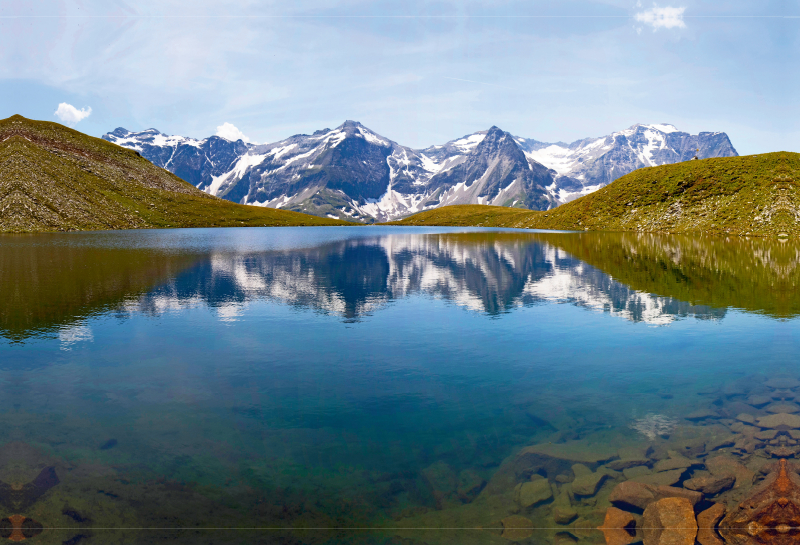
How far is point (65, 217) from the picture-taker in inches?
7436

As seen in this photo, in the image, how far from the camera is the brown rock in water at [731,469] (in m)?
14.1

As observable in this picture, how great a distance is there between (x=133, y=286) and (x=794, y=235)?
181 m

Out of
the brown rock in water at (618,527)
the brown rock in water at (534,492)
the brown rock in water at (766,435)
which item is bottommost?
the brown rock in water at (618,527)

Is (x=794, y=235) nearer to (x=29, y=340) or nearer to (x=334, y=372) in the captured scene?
(x=334, y=372)

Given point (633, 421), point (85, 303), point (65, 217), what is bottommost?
point (633, 421)

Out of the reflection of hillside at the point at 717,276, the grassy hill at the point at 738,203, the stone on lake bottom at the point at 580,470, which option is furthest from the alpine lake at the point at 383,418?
the grassy hill at the point at 738,203

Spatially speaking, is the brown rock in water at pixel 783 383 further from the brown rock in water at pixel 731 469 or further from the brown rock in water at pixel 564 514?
the brown rock in water at pixel 564 514

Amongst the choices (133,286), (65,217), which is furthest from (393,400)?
(65,217)

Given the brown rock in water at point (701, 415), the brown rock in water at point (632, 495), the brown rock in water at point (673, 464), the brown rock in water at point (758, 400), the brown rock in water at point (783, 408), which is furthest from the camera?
the brown rock in water at point (758, 400)

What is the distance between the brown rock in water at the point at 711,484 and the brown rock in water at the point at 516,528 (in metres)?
5.47

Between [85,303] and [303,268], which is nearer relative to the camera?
[85,303]

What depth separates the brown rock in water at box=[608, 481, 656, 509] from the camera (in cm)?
1308

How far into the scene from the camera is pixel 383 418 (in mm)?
18281

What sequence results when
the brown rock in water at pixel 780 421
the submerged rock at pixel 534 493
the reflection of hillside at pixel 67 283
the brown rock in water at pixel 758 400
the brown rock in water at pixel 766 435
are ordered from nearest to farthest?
the submerged rock at pixel 534 493 → the brown rock in water at pixel 766 435 → the brown rock in water at pixel 780 421 → the brown rock in water at pixel 758 400 → the reflection of hillside at pixel 67 283
